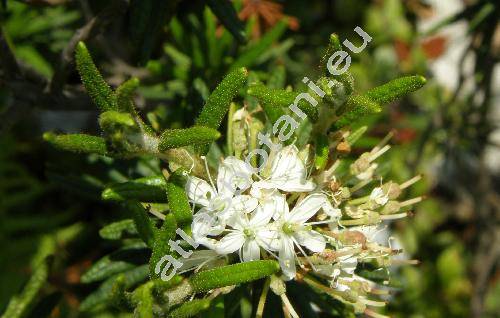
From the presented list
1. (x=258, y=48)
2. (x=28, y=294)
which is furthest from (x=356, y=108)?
(x=28, y=294)

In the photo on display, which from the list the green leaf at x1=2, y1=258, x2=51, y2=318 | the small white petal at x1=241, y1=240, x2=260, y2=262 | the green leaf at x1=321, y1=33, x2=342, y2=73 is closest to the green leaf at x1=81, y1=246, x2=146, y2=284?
the green leaf at x1=2, y1=258, x2=51, y2=318

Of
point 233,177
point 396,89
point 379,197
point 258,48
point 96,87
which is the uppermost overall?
point 258,48

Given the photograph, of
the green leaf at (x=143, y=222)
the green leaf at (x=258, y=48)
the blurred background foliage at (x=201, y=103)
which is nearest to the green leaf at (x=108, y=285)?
the blurred background foliage at (x=201, y=103)

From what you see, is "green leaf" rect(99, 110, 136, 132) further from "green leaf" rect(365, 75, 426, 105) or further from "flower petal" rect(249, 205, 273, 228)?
"green leaf" rect(365, 75, 426, 105)

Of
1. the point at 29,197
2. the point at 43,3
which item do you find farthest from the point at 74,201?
the point at 43,3

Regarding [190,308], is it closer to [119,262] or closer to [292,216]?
[292,216]

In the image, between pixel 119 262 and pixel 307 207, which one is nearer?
pixel 307 207
